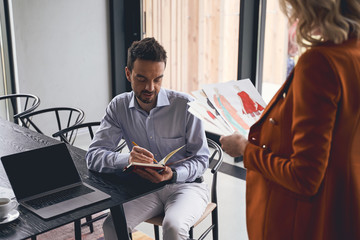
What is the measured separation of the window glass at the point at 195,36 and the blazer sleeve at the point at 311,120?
9.81 feet

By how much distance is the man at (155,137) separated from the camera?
1.69m

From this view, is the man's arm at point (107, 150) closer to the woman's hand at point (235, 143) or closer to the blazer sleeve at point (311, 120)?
the woman's hand at point (235, 143)

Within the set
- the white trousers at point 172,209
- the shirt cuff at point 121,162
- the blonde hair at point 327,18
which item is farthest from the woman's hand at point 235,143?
the shirt cuff at point 121,162

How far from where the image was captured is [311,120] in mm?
873

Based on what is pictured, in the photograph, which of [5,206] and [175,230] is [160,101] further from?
[5,206]

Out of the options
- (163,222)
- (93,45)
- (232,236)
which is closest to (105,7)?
(93,45)

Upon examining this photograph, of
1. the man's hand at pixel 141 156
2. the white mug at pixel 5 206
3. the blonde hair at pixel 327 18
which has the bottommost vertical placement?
the white mug at pixel 5 206

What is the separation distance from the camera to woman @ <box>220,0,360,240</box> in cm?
87

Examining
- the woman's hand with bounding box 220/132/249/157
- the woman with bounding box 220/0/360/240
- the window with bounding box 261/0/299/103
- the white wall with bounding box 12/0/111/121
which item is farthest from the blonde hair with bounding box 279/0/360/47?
the white wall with bounding box 12/0/111/121

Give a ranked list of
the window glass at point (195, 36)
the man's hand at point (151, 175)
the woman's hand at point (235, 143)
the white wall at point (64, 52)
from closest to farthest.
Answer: the woman's hand at point (235, 143)
the man's hand at point (151, 175)
the window glass at point (195, 36)
the white wall at point (64, 52)

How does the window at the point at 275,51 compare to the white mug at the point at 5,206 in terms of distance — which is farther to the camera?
the window at the point at 275,51

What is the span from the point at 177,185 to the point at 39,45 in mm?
3068

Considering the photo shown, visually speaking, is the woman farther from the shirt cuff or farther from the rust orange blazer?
the shirt cuff

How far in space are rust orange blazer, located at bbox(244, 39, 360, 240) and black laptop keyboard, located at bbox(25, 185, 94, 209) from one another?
2.21 feet
